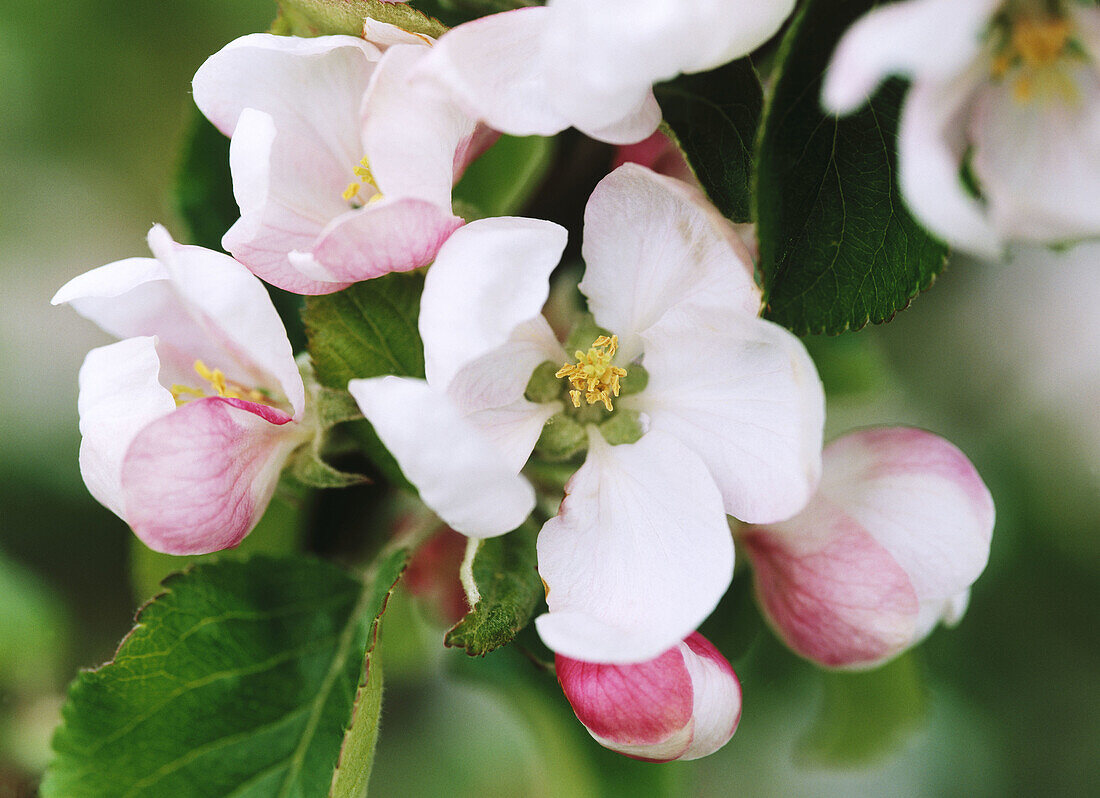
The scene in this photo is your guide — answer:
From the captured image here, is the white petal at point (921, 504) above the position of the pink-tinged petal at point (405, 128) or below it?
below

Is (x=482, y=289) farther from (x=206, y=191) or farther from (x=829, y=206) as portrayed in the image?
(x=206, y=191)

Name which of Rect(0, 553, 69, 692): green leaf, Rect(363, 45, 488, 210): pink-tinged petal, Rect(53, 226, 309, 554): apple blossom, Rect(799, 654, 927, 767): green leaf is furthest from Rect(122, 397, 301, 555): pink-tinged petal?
Rect(0, 553, 69, 692): green leaf

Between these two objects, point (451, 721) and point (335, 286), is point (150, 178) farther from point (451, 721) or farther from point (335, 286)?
point (335, 286)

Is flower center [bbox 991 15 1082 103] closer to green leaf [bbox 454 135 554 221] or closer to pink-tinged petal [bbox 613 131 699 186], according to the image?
pink-tinged petal [bbox 613 131 699 186]

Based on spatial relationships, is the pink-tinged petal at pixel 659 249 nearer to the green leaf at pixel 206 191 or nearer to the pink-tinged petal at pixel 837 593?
the pink-tinged petal at pixel 837 593

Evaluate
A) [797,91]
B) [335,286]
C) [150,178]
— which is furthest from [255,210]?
[150,178]

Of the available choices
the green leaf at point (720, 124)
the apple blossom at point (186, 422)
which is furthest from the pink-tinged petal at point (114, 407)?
the green leaf at point (720, 124)
